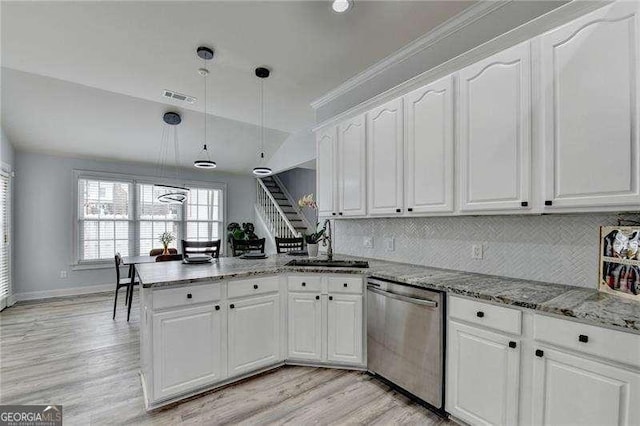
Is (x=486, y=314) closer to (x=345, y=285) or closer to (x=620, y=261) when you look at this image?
(x=620, y=261)

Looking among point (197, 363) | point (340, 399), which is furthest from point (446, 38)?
point (197, 363)

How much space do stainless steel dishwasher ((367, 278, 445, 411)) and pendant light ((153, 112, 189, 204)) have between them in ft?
11.7

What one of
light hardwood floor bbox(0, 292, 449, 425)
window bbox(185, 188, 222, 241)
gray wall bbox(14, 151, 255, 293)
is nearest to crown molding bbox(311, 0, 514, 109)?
light hardwood floor bbox(0, 292, 449, 425)

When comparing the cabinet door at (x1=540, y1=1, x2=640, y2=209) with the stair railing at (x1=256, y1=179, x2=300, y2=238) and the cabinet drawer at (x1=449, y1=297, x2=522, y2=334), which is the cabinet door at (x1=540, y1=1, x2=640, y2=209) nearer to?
the cabinet drawer at (x1=449, y1=297, x2=522, y2=334)

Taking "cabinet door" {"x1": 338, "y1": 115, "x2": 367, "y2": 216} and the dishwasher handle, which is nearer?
the dishwasher handle

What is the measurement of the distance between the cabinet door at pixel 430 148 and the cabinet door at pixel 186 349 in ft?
6.48

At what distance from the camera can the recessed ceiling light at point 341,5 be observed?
6.90 ft

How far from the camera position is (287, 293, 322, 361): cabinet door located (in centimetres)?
273

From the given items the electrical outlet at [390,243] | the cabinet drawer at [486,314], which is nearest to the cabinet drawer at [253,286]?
the electrical outlet at [390,243]

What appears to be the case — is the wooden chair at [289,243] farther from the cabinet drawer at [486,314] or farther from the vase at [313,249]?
the cabinet drawer at [486,314]

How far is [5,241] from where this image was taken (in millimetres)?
4590

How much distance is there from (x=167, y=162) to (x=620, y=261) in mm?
7092

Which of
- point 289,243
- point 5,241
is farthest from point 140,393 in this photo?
point 5,241

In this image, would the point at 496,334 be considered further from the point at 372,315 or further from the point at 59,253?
the point at 59,253
